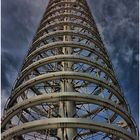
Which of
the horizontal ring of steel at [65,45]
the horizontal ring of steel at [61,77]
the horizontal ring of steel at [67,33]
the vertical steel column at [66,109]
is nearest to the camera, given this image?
the vertical steel column at [66,109]

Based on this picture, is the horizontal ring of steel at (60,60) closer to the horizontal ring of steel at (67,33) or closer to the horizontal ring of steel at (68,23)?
the horizontal ring of steel at (67,33)

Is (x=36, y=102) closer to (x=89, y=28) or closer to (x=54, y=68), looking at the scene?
(x=54, y=68)

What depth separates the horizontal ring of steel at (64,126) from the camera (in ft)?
68.5

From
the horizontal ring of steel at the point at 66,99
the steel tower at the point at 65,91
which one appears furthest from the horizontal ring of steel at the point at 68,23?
the horizontal ring of steel at the point at 66,99

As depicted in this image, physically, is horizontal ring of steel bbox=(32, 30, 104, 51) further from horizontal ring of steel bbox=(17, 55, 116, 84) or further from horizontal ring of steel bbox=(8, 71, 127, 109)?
horizontal ring of steel bbox=(8, 71, 127, 109)

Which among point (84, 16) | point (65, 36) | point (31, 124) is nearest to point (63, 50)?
point (65, 36)

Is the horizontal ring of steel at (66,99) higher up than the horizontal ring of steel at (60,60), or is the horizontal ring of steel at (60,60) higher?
the horizontal ring of steel at (60,60)

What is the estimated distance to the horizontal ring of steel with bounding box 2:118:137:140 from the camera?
20891mm

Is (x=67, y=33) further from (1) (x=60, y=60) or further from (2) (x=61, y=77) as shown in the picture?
(2) (x=61, y=77)

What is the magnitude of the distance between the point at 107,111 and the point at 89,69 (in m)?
11.8

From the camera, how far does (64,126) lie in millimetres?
20859

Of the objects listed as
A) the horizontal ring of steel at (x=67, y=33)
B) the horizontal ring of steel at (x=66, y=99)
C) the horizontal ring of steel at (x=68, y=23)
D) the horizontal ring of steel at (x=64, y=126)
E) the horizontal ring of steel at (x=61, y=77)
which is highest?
Result: the horizontal ring of steel at (x=68, y=23)

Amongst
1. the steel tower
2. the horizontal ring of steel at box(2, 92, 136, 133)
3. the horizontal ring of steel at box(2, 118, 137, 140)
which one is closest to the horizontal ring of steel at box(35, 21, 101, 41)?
the steel tower

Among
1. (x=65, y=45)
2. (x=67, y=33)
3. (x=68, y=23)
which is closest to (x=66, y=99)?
(x=65, y=45)
